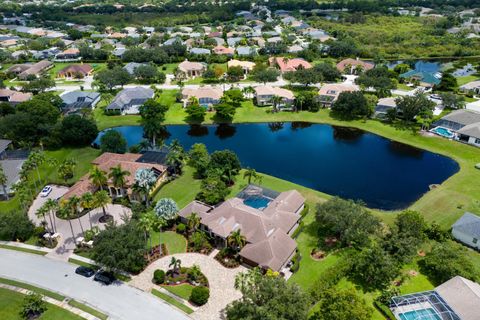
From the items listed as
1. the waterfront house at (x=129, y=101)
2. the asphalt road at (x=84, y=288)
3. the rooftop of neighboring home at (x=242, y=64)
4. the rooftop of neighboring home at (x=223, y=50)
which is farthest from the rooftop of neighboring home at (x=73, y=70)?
the asphalt road at (x=84, y=288)

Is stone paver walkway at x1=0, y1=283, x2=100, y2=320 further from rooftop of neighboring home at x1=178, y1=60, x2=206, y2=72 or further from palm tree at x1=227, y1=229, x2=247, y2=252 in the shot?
rooftop of neighboring home at x1=178, y1=60, x2=206, y2=72

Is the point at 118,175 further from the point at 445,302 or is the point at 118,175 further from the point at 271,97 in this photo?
the point at 271,97

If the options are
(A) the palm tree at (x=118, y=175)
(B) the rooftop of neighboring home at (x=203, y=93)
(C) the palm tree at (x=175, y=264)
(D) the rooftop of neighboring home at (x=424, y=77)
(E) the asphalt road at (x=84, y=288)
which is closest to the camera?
(E) the asphalt road at (x=84, y=288)

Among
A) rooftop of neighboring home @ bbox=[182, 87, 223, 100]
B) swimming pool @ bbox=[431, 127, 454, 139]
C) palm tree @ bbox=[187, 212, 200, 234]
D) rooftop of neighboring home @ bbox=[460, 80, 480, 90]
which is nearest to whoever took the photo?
palm tree @ bbox=[187, 212, 200, 234]

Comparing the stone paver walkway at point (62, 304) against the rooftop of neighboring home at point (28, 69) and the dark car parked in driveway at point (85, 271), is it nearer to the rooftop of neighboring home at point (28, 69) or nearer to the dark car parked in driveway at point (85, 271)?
the dark car parked in driveway at point (85, 271)


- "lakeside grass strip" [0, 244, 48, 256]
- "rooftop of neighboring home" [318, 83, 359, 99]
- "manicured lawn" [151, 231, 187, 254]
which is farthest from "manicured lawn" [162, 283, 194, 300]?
"rooftop of neighboring home" [318, 83, 359, 99]

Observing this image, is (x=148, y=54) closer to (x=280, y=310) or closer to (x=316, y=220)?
(x=316, y=220)

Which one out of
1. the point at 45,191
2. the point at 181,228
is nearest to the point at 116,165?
the point at 45,191
